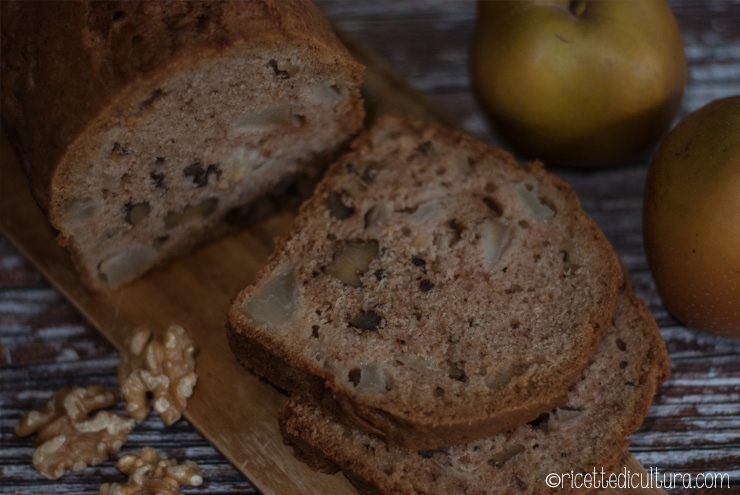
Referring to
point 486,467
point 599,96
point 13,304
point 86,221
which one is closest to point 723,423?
point 486,467

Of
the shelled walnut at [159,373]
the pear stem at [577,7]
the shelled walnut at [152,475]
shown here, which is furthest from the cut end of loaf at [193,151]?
the pear stem at [577,7]

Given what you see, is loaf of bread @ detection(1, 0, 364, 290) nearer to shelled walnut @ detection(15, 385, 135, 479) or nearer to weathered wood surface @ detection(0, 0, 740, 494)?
weathered wood surface @ detection(0, 0, 740, 494)

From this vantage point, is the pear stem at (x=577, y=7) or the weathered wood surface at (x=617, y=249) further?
the pear stem at (x=577, y=7)

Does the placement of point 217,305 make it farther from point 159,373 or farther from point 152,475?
point 152,475

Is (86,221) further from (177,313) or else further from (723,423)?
(723,423)

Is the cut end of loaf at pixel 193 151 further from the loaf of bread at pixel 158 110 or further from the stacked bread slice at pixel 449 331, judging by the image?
the stacked bread slice at pixel 449 331

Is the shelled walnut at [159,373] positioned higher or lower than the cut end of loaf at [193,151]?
lower

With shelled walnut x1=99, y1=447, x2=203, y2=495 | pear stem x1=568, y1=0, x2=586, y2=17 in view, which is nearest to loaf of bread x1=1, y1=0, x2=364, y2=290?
shelled walnut x1=99, y1=447, x2=203, y2=495
